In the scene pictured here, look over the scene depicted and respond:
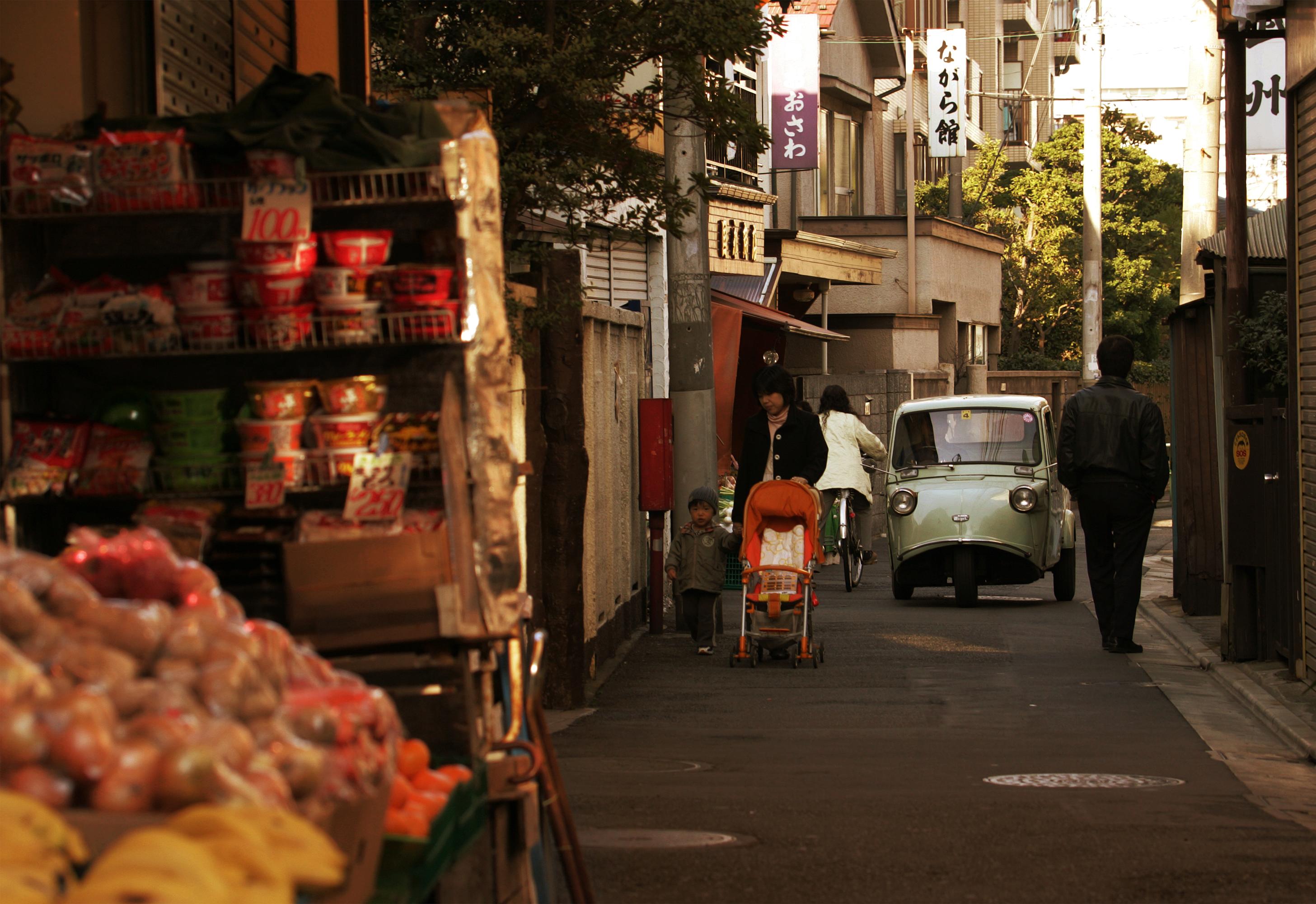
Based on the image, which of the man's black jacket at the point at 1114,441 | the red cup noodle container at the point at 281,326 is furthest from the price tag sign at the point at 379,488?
the man's black jacket at the point at 1114,441

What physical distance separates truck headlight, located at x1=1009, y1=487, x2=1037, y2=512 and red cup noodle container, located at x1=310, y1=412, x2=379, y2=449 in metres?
11.1

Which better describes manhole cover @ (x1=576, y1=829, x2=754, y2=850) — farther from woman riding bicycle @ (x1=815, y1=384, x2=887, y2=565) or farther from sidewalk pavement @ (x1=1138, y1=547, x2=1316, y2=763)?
woman riding bicycle @ (x1=815, y1=384, x2=887, y2=565)

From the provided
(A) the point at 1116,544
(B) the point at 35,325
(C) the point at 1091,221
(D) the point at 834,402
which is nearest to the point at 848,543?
(D) the point at 834,402

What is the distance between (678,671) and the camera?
11.5 m

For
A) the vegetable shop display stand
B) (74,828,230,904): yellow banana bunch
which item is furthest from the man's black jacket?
(74,828,230,904): yellow banana bunch

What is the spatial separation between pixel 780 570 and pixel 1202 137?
10.0 m

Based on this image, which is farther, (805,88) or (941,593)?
(805,88)

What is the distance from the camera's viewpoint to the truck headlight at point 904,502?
50.9 ft

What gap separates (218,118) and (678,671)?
7141 mm

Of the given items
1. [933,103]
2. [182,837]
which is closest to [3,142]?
[182,837]

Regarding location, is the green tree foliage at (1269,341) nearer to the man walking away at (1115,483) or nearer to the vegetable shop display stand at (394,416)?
the man walking away at (1115,483)

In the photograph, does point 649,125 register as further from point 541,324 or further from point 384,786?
point 384,786

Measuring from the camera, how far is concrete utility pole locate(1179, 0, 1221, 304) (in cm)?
1819

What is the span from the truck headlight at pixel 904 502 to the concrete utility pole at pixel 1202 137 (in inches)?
180
